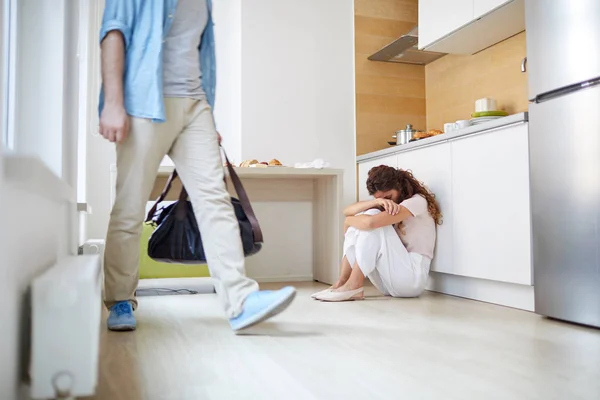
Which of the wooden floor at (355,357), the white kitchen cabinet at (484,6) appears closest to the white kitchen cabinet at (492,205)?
the wooden floor at (355,357)

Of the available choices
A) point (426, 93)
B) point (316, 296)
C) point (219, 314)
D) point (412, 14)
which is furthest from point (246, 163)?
point (412, 14)

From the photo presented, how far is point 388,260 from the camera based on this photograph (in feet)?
9.35

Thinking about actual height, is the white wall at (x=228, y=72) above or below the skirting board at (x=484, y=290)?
above

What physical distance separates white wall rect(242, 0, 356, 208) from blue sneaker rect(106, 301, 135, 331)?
1.88m

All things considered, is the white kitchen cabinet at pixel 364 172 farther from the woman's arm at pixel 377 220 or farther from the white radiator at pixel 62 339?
the white radiator at pixel 62 339

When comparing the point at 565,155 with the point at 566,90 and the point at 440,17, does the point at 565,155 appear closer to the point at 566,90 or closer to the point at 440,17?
the point at 566,90

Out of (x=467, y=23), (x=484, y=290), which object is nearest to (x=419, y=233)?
(x=484, y=290)

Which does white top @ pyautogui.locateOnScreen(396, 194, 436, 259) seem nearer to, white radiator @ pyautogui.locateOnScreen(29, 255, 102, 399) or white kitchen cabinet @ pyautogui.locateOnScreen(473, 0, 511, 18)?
white kitchen cabinet @ pyautogui.locateOnScreen(473, 0, 511, 18)

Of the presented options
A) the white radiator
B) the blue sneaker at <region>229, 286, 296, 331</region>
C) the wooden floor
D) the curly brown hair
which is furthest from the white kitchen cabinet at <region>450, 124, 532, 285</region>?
the white radiator

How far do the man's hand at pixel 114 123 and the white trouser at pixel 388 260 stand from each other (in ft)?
4.51

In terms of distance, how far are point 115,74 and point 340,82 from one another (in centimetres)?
235

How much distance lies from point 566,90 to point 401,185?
1.02 meters

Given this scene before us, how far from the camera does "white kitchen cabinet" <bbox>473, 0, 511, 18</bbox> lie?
277cm

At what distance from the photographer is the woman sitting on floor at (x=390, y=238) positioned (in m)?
2.80
